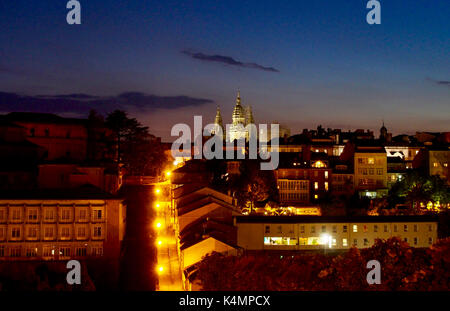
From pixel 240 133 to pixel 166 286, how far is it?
2497 inches

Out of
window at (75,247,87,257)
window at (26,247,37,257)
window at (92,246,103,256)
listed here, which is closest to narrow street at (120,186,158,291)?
window at (92,246,103,256)

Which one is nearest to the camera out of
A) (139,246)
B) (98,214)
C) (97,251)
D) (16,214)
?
(16,214)

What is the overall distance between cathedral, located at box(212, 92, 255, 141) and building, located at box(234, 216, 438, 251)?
57.6 meters

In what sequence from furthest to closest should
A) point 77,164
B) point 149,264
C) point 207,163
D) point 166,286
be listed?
point 207,163
point 77,164
point 149,264
point 166,286

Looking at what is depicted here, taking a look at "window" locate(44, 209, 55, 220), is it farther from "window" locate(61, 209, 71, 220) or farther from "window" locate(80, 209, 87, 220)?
"window" locate(80, 209, 87, 220)

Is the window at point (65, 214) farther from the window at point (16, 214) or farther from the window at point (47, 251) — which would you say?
the window at point (16, 214)

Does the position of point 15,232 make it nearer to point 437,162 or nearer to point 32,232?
point 32,232

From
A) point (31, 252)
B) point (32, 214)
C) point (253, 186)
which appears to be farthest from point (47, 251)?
point (253, 186)

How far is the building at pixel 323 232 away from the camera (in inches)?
883

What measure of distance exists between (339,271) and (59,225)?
1230cm

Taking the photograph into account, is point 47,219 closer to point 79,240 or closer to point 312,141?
point 79,240

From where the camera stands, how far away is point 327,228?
22.6m

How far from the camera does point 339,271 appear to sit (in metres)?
15.3
